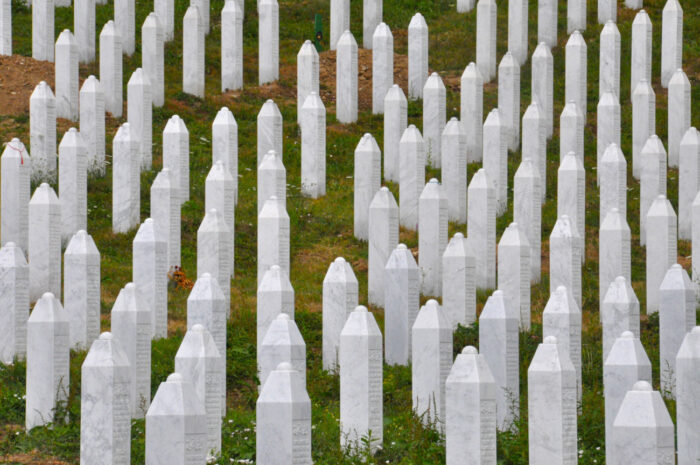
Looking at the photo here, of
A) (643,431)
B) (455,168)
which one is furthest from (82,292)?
(643,431)

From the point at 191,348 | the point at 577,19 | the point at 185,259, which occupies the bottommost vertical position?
the point at 191,348

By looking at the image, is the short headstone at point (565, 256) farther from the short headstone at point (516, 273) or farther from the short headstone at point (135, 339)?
the short headstone at point (135, 339)

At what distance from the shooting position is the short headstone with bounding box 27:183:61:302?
1209 centimetres

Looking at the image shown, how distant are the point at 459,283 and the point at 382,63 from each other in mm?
5472

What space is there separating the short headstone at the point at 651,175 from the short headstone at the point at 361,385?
5188 millimetres

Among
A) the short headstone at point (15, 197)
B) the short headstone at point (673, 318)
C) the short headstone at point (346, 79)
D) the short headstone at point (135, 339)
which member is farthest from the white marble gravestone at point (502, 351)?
the short headstone at point (346, 79)

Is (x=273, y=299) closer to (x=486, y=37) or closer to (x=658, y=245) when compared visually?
(x=658, y=245)

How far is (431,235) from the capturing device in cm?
1270

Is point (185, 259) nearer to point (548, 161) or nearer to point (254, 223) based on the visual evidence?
point (254, 223)

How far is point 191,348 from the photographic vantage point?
9195mm

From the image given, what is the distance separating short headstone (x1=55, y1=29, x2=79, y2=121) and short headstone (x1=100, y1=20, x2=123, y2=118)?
396 mm

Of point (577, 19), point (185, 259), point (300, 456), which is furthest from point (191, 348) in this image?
point (577, 19)

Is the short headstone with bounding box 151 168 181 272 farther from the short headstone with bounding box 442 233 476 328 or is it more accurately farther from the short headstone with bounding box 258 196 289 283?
the short headstone with bounding box 442 233 476 328

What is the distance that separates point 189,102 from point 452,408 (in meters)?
9.12
